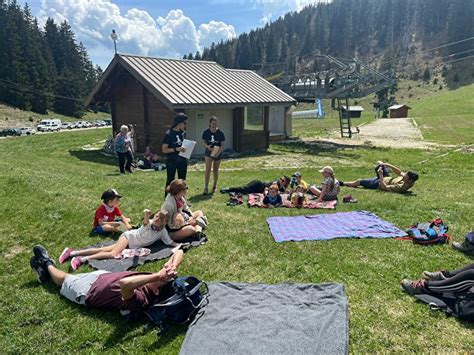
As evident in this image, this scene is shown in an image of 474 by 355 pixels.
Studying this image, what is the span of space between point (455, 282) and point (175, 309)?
308 cm

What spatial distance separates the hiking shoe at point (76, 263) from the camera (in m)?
5.24

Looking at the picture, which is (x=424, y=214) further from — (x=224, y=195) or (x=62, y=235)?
(x=62, y=235)

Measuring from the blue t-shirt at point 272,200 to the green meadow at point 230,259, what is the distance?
0.51 m

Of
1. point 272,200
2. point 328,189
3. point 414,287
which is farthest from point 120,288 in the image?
point 328,189

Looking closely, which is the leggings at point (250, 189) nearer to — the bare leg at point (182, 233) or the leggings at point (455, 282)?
the bare leg at point (182, 233)

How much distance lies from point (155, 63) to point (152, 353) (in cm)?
1710

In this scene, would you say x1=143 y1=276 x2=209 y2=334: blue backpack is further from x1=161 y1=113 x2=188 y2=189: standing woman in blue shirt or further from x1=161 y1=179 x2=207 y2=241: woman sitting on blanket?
x1=161 y1=113 x2=188 y2=189: standing woman in blue shirt

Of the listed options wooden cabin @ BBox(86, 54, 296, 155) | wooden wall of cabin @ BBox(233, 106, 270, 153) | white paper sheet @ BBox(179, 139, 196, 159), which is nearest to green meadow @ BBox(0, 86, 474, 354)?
white paper sheet @ BBox(179, 139, 196, 159)

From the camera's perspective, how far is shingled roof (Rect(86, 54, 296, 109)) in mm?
16281

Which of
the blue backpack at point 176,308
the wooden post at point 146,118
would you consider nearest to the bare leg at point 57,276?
the blue backpack at point 176,308

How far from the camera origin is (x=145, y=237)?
5809 millimetres

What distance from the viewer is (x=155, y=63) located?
61.2ft

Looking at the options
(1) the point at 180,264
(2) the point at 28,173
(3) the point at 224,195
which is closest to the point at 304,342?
(1) the point at 180,264

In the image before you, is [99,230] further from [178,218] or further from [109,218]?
[178,218]
